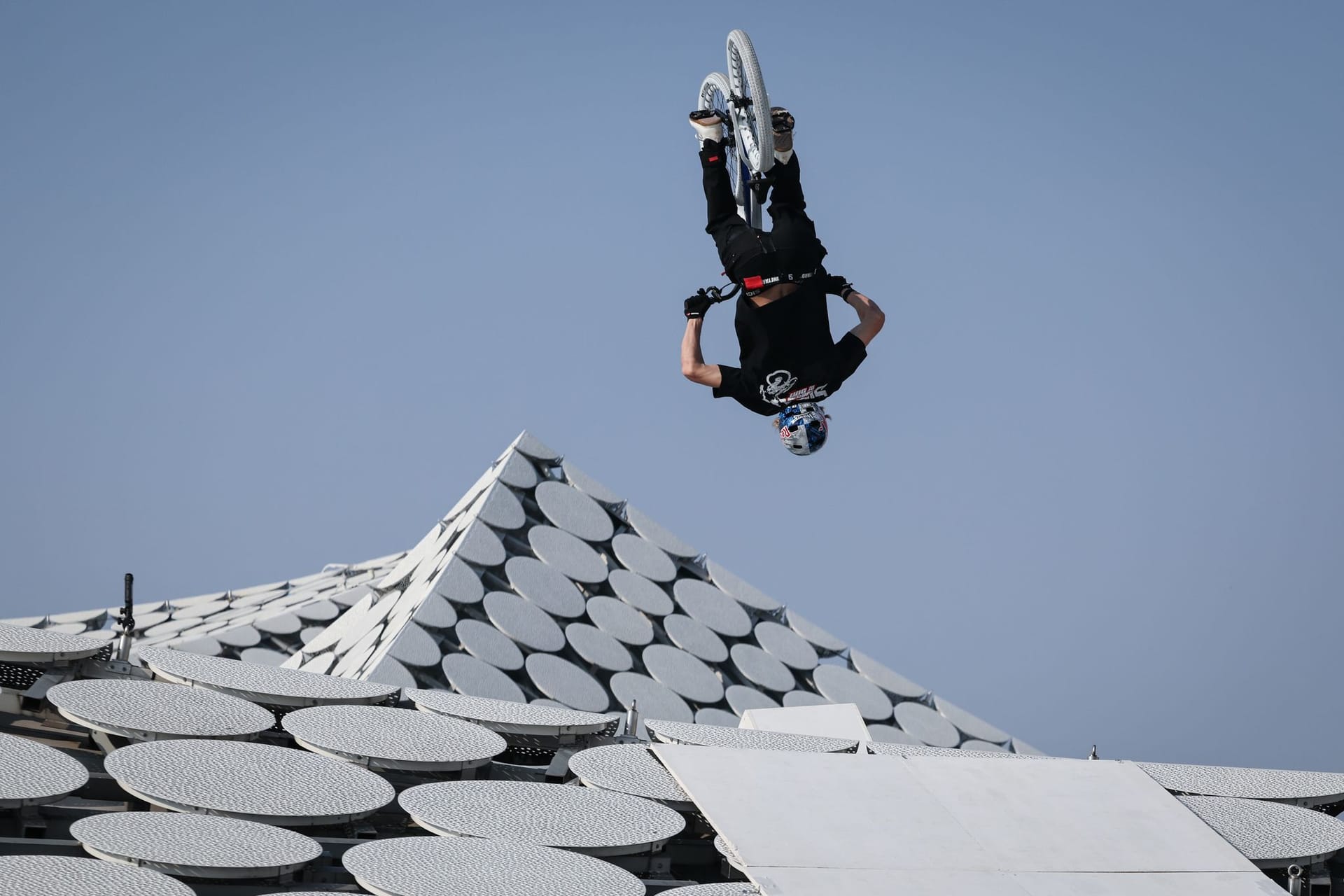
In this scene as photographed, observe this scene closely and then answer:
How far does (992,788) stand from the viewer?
40.1ft

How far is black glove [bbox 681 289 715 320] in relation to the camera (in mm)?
10516

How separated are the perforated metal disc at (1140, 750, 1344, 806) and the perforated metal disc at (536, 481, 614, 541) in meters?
10.5

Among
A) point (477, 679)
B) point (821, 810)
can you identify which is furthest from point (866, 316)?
point (477, 679)

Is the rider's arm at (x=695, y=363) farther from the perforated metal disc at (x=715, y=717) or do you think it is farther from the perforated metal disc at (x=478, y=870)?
the perforated metal disc at (x=715, y=717)

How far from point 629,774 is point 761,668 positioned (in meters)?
9.76

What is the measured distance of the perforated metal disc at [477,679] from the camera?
63.8 feet

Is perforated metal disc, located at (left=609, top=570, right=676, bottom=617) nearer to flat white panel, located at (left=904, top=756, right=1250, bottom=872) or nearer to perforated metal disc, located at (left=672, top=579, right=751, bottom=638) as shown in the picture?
perforated metal disc, located at (left=672, top=579, right=751, bottom=638)

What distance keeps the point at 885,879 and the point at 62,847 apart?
18.0 feet

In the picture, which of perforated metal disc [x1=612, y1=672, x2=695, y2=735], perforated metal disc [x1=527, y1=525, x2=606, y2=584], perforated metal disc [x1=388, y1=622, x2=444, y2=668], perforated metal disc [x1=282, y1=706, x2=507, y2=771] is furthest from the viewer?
perforated metal disc [x1=527, y1=525, x2=606, y2=584]

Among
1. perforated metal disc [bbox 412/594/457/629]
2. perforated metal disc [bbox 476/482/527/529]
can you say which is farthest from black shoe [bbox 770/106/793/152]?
perforated metal disc [bbox 476/482/527/529]

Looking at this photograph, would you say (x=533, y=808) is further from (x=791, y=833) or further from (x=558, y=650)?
(x=558, y=650)

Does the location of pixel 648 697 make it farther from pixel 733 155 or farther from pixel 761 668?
pixel 733 155

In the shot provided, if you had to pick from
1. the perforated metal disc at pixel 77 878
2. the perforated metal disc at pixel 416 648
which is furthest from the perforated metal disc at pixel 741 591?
the perforated metal disc at pixel 77 878

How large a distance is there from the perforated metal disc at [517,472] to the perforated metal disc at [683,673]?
143 inches
